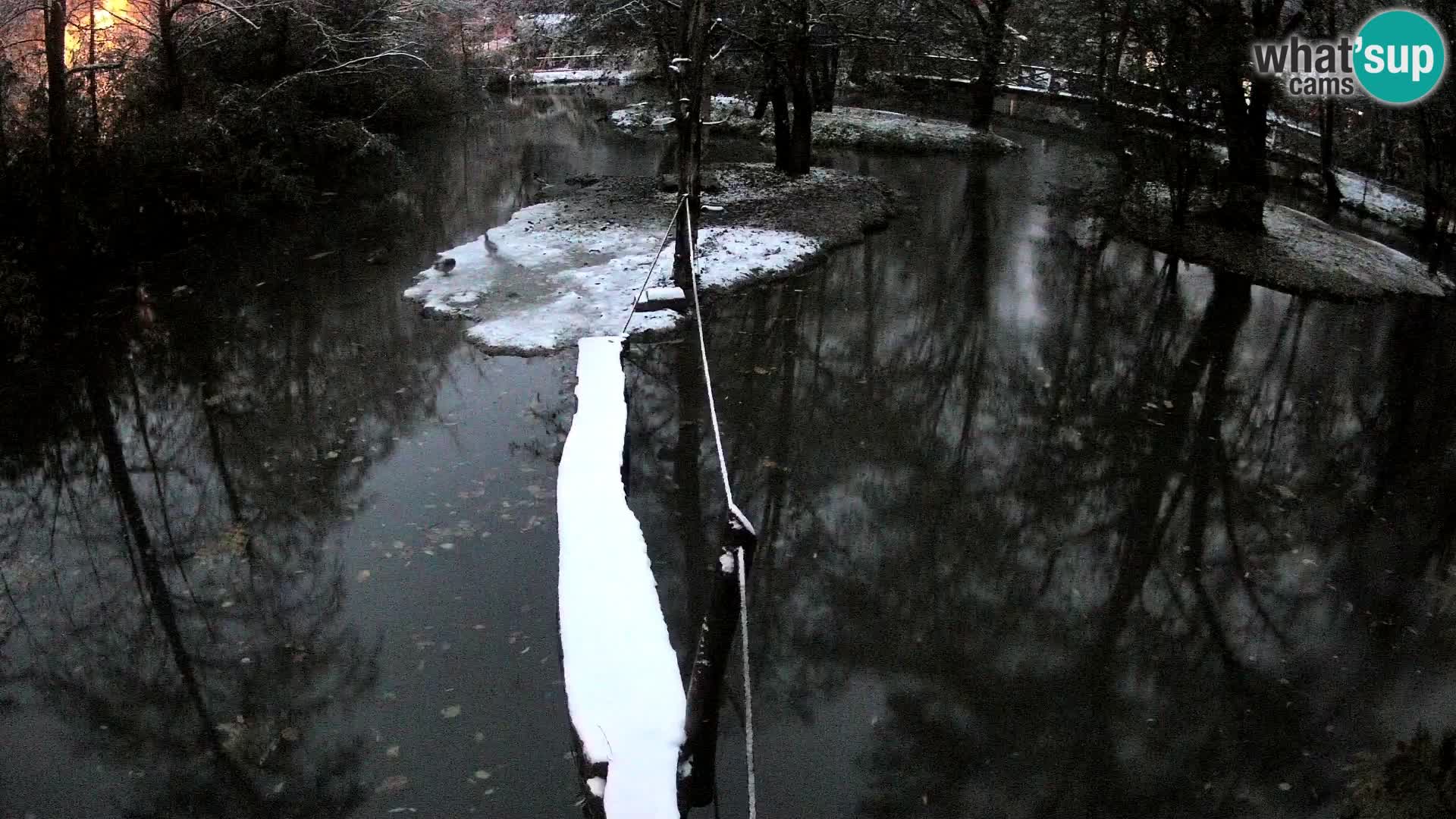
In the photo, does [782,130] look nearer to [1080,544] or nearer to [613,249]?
[613,249]

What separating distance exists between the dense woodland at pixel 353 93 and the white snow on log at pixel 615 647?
6976mm

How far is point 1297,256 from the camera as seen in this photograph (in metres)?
15.7

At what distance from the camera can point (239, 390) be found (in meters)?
9.93

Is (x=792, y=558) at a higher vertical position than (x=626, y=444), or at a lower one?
lower

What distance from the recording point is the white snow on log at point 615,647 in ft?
12.9

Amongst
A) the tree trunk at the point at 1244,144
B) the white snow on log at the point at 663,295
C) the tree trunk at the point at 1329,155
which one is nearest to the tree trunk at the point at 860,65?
the tree trunk at the point at 1244,144

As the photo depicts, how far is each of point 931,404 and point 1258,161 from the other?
10185 mm

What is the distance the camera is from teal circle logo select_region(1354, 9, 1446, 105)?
1606 centimetres

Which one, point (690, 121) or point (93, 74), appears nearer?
point (690, 121)

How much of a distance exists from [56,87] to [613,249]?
7225mm

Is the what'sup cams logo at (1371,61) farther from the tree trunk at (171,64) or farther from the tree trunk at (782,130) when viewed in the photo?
the tree trunk at (171,64)

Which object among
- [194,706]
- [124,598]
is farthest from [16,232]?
[194,706]

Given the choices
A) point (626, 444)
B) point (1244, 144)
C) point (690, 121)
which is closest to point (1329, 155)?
point (1244, 144)

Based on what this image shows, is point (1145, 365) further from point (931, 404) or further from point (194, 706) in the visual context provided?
point (194, 706)
